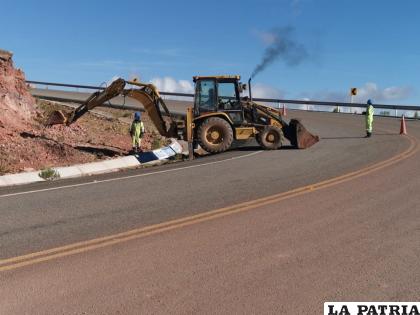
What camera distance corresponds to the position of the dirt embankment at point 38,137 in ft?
54.4

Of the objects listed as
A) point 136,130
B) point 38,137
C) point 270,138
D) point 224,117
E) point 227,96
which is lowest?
point 270,138

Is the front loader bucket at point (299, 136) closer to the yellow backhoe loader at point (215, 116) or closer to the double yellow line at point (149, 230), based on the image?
the yellow backhoe loader at point (215, 116)

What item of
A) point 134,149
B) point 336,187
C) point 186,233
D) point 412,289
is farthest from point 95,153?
point 412,289

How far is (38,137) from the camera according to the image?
1825 cm

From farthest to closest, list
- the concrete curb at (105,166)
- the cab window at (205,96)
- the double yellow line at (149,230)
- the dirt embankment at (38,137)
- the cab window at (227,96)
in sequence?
the cab window at (227,96), the cab window at (205,96), the dirt embankment at (38,137), the concrete curb at (105,166), the double yellow line at (149,230)

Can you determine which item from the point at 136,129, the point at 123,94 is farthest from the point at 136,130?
the point at 123,94

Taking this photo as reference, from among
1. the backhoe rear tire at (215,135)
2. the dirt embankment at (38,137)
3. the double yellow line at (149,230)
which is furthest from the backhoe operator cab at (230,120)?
the double yellow line at (149,230)

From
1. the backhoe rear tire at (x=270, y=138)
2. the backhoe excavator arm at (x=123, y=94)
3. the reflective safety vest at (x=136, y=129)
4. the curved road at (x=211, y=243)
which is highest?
the backhoe excavator arm at (x=123, y=94)

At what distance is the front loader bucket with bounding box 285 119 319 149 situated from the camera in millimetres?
18219

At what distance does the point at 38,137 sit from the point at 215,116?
6.12 metres

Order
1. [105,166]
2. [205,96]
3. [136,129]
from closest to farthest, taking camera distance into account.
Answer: [105,166], [205,96], [136,129]

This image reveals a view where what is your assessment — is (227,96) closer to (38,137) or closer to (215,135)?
(215,135)

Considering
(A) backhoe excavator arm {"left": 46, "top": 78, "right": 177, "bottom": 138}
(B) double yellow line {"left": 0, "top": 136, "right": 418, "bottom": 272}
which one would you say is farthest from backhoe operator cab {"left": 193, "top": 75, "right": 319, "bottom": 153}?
(B) double yellow line {"left": 0, "top": 136, "right": 418, "bottom": 272}

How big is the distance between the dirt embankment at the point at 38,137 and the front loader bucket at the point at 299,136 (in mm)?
5639
